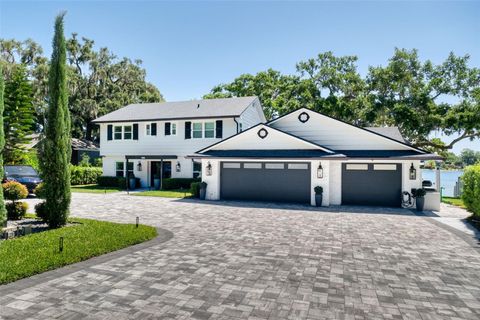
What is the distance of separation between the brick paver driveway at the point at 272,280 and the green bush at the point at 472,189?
3255 mm

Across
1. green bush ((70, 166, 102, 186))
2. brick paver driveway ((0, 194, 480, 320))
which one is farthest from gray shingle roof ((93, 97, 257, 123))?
brick paver driveway ((0, 194, 480, 320))

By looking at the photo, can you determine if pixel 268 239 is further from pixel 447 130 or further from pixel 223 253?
pixel 447 130

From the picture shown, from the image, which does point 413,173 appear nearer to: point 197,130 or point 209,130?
point 209,130

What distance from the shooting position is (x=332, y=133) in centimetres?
1952

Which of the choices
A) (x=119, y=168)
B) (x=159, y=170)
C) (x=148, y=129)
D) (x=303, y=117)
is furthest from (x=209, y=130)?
(x=119, y=168)

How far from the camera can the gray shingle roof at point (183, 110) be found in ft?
85.1

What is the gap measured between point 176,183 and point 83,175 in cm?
1079

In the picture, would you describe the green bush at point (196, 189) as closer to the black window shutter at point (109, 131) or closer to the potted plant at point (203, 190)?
the potted plant at point (203, 190)

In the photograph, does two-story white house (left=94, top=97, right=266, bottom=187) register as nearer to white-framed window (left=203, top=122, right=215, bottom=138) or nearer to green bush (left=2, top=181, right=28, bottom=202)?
white-framed window (left=203, top=122, right=215, bottom=138)

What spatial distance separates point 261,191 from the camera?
18719 millimetres

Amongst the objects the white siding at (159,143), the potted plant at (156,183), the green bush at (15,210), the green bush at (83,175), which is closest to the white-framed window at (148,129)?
the white siding at (159,143)

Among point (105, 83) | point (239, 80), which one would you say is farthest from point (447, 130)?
point (105, 83)

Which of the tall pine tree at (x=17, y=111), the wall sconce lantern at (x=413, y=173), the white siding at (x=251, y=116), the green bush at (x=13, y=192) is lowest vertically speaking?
the green bush at (x=13, y=192)

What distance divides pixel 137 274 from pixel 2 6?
278 inches
